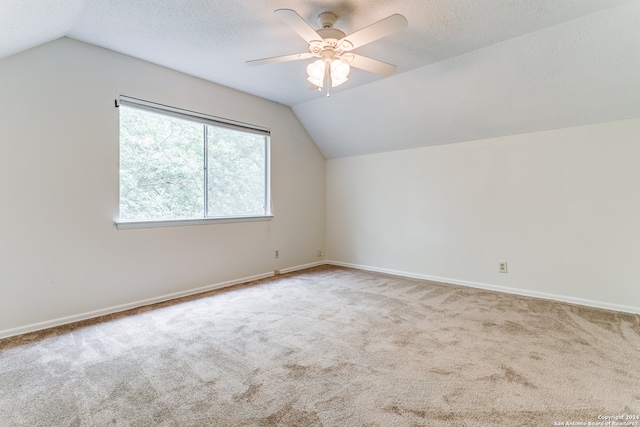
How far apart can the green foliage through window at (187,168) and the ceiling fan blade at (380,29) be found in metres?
2.07

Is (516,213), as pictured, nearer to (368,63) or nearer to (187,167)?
(368,63)

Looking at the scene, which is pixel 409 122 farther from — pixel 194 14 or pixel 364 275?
pixel 194 14

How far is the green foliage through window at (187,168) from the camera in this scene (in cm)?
302

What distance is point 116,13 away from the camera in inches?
89.2

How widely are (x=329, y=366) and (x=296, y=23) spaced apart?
2110mm

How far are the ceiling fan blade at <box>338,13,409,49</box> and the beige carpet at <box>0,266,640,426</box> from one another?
80.9 inches

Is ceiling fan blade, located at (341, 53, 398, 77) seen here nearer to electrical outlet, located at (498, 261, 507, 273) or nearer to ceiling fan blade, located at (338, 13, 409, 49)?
ceiling fan blade, located at (338, 13, 409, 49)

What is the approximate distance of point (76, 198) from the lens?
8.71 feet

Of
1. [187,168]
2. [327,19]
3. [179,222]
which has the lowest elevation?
[179,222]

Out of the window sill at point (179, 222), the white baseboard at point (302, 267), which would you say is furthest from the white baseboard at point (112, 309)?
the window sill at point (179, 222)

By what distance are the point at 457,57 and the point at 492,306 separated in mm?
2384

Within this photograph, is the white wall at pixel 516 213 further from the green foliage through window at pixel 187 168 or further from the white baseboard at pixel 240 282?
the green foliage through window at pixel 187 168

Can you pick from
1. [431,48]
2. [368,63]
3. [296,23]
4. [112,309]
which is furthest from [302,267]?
[296,23]

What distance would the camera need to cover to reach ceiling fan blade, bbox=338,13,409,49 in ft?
5.89
